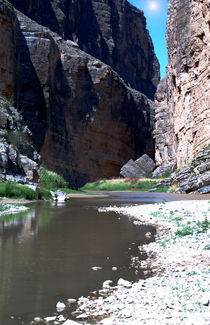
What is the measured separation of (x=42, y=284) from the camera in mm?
4094

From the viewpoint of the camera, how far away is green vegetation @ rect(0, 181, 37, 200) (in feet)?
56.7

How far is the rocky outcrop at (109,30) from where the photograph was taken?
215 feet

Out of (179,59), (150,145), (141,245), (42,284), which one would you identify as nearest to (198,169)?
(179,59)

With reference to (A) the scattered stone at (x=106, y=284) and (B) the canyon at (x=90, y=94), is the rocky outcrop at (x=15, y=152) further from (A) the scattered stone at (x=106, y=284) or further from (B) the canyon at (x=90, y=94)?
(A) the scattered stone at (x=106, y=284)

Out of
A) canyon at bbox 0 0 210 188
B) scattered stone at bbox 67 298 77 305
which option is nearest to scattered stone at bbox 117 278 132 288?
scattered stone at bbox 67 298 77 305

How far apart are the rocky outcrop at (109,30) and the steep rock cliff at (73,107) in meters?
14.1

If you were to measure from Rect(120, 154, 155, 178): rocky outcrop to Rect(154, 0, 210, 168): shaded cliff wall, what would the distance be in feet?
10.3

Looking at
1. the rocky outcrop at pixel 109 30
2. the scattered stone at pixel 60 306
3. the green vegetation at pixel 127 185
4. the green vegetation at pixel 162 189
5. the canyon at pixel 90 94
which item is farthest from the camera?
the rocky outcrop at pixel 109 30

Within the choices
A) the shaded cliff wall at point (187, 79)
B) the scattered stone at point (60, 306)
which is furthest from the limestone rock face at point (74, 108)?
the scattered stone at point (60, 306)

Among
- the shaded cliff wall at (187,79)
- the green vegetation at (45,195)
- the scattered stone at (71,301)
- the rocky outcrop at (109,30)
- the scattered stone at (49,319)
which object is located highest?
the rocky outcrop at (109,30)

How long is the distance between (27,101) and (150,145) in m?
30.6

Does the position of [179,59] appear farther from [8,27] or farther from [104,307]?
[104,307]

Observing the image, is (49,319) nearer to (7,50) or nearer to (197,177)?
(197,177)

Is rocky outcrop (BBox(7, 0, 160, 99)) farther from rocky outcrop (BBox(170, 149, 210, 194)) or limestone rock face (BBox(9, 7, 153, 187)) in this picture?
rocky outcrop (BBox(170, 149, 210, 194))
